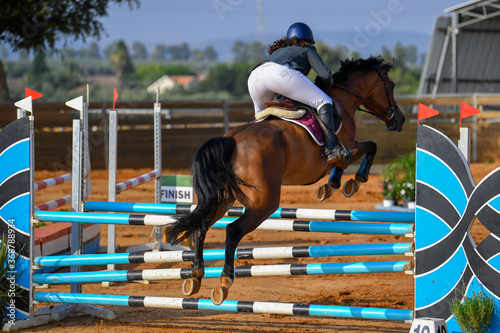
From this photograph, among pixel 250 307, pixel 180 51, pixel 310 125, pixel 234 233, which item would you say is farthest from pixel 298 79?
pixel 180 51

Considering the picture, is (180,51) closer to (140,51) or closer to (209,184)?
(140,51)

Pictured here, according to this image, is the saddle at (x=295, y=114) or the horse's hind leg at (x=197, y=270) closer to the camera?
the horse's hind leg at (x=197, y=270)

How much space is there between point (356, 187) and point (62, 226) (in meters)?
3.44

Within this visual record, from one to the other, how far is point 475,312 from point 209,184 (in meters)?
1.67

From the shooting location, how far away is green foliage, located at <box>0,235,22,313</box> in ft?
14.0

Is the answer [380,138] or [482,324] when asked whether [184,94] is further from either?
[482,324]

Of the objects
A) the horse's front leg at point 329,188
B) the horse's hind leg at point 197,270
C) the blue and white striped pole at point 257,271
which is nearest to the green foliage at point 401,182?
the horse's front leg at point 329,188

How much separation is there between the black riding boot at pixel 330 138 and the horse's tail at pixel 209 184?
29.0 inches

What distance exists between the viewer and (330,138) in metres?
4.07

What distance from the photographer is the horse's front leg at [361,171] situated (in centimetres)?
465

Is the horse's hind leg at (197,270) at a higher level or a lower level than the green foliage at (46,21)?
lower

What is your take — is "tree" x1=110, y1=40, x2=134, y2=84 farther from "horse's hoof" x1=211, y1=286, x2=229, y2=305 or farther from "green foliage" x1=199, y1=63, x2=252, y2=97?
"horse's hoof" x1=211, y1=286, x2=229, y2=305

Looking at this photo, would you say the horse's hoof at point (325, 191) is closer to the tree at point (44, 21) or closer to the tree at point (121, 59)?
the tree at point (44, 21)

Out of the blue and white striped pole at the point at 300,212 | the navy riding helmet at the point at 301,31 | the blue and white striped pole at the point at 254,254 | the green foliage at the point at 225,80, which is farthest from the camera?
the green foliage at the point at 225,80
